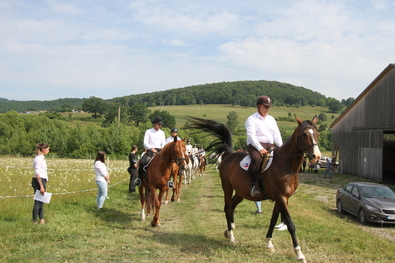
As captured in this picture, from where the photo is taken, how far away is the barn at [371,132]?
27.3 meters

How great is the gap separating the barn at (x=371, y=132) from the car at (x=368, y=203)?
47.8 ft

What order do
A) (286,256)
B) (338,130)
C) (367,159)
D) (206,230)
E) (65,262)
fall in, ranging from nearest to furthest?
(65,262)
(286,256)
(206,230)
(367,159)
(338,130)

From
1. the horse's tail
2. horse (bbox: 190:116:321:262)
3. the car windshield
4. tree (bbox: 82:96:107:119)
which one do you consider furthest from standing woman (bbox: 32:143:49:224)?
tree (bbox: 82:96:107:119)

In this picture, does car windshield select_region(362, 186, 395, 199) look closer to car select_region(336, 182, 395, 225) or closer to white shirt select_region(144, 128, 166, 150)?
car select_region(336, 182, 395, 225)

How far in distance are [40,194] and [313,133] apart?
21.4 ft

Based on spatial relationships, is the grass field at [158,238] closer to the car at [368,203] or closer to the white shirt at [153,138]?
the white shirt at [153,138]

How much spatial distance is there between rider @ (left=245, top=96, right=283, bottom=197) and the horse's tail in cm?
172

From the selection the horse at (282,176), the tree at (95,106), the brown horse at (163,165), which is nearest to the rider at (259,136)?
the horse at (282,176)

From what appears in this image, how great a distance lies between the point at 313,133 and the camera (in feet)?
18.8

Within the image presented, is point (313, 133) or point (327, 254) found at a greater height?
point (313, 133)

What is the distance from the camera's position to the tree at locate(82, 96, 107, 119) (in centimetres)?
12312

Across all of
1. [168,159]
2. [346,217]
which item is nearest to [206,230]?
[168,159]

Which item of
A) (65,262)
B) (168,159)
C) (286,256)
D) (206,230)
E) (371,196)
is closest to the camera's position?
(65,262)

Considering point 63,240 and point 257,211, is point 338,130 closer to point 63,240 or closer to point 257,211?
point 257,211
